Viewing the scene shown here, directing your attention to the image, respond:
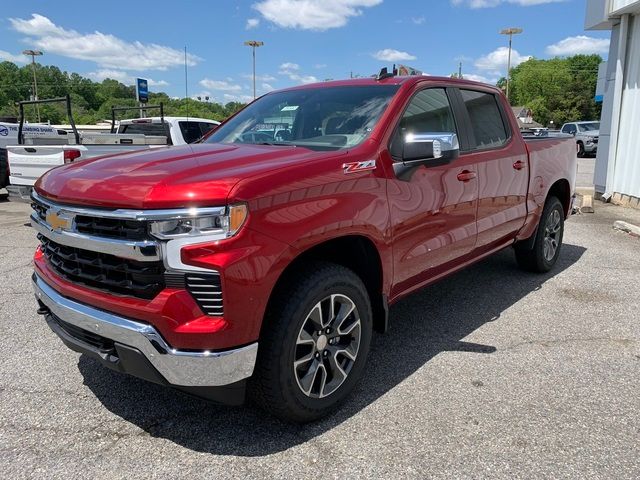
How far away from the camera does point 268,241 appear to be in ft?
7.83

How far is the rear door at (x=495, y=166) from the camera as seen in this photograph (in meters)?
4.14

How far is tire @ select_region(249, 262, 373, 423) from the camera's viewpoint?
2.51 m

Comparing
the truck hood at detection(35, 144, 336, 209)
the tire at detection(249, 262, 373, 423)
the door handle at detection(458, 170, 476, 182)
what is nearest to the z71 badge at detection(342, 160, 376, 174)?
the truck hood at detection(35, 144, 336, 209)

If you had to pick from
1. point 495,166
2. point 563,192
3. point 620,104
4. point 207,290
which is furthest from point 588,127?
point 207,290

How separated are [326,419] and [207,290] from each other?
44.3 inches

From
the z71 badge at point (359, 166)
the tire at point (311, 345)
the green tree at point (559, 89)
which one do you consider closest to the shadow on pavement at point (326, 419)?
the tire at point (311, 345)

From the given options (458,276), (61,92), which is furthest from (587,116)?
(61,92)

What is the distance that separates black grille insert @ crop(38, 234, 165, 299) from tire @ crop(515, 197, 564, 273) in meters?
4.21

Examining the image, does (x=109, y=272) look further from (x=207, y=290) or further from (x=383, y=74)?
(x=383, y=74)

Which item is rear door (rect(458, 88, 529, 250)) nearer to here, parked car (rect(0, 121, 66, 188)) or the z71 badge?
the z71 badge

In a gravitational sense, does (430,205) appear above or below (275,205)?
below

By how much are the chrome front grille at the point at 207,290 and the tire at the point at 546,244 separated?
13.3ft

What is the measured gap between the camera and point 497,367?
3.50m

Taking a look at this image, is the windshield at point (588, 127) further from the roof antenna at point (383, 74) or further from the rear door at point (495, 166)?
the roof antenna at point (383, 74)
